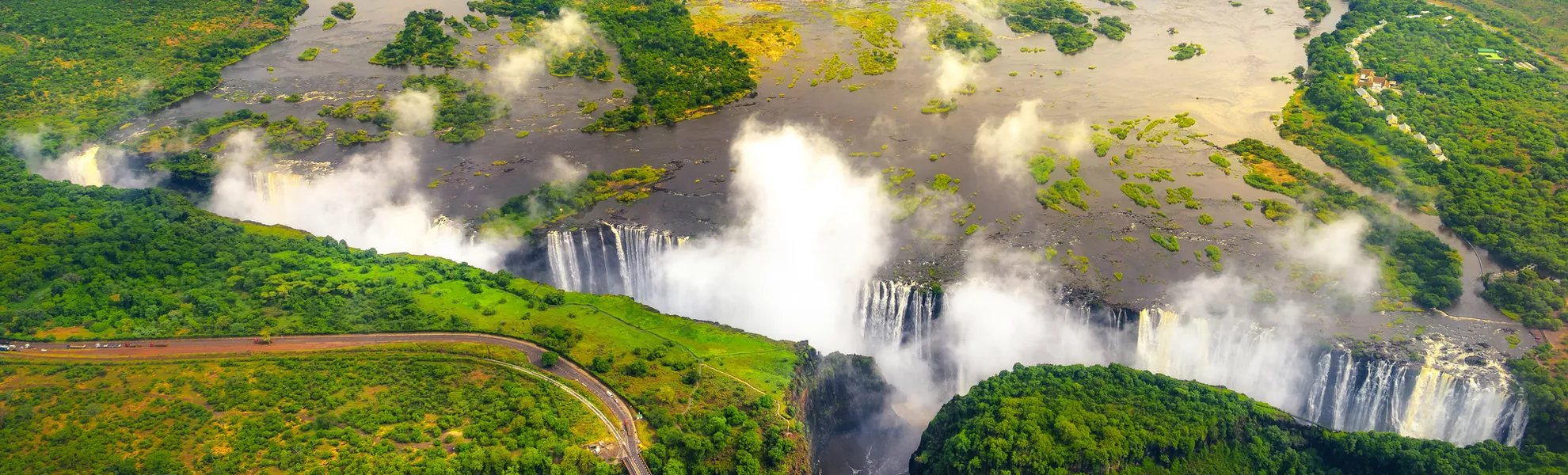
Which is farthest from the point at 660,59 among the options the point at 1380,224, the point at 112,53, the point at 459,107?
the point at 1380,224

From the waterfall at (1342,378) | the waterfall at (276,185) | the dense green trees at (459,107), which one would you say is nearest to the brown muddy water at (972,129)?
the dense green trees at (459,107)

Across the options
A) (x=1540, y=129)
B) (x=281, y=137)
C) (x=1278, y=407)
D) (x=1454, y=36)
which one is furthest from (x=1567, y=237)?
(x=281, y=137)

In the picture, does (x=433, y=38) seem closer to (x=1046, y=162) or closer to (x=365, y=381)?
(x=365, y=381)

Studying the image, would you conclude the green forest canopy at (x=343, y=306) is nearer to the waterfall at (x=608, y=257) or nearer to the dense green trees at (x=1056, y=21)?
the waterfall at (x=608, y=257)

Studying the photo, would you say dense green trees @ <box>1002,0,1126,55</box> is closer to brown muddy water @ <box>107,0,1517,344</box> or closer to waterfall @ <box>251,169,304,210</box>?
brown muddy water @ <box>107,0,1517,344</box>

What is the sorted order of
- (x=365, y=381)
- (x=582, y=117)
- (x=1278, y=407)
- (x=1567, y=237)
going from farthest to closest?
(x=582, y=117) < (x=1567, y=237) < (x=1278, y=407) < (x=365, y=381)

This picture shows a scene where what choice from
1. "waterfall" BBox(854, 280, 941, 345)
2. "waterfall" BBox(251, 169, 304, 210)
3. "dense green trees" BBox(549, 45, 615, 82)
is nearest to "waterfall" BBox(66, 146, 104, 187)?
"waterfall" BBox(251, 169, 304, 210)

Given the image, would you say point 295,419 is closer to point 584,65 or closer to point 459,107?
point 459,107
